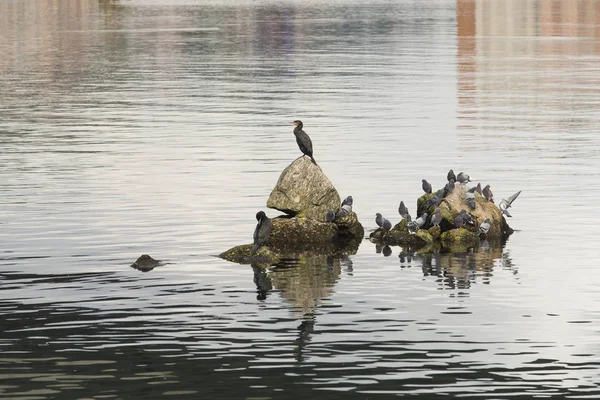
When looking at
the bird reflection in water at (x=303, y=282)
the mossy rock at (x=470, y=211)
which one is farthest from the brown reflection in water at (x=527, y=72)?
the bird reflection in water at (x=303, y=282)

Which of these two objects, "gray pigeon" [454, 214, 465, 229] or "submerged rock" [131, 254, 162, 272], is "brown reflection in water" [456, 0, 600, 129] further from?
"submerged rock" [131, 254, 162, 272]

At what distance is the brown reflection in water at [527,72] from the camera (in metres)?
77.6

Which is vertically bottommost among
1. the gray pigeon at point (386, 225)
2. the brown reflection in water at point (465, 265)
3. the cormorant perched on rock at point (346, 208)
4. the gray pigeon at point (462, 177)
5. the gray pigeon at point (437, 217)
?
the brown reflection in water at point (465, 265)

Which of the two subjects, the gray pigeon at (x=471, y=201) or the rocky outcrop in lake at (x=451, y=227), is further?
the gray pigeon at (x=471, y=201)

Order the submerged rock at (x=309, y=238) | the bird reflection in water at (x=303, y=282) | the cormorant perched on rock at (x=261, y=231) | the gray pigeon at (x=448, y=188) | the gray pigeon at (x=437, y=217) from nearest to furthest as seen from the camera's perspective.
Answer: the bird reflection in water at (x=303, y=282)
the cormorant perched on rock at (x=261, y=231)
the submerged rock at (x=309, y=238)
the gray pigeon at (x=437, y=217)
the gray pigeon at (x=448, y=188)

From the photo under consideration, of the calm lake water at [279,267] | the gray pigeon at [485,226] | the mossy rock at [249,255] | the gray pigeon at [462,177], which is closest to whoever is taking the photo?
the calm lake water at [279,267]

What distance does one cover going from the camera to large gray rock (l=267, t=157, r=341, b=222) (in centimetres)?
4050

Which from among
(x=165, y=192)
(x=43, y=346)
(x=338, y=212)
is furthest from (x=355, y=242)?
(x=43, y=346)

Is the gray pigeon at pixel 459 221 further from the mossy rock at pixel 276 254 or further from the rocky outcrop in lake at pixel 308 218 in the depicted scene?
the mossy rock at pixel 276 254

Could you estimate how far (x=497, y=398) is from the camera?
Answer: 81.0 ft

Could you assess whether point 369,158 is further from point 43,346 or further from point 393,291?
point 43,346

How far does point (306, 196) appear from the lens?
40.5 m

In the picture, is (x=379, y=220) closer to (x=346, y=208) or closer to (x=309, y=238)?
(x=346, y=208)

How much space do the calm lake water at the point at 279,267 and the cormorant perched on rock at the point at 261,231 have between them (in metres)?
1.26
